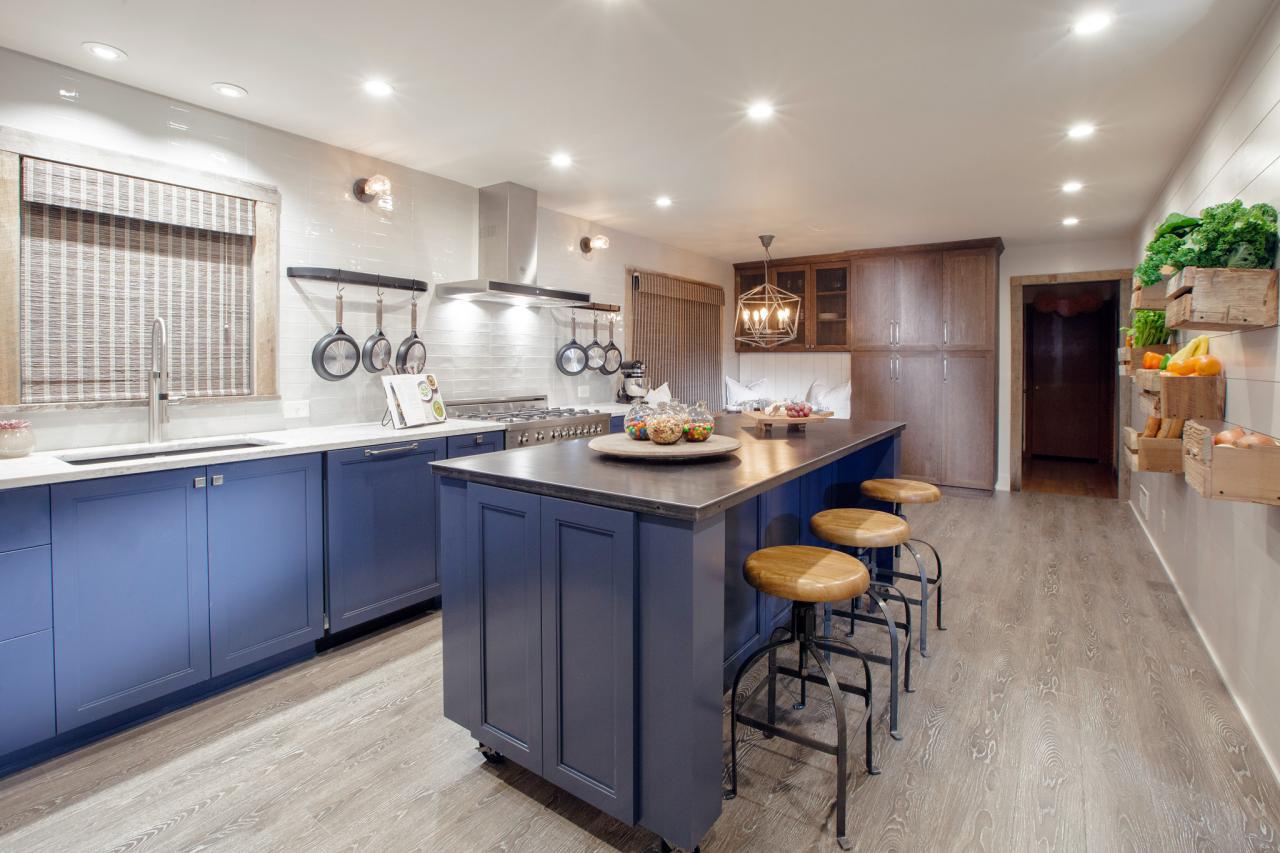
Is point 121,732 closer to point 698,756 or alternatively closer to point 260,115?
point 698,756

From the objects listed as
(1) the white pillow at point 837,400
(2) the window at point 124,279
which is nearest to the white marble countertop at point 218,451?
(2) the window at point 124,279

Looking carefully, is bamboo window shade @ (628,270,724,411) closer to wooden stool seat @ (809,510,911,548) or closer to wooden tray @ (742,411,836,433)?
wooden tray @ (742,411,836,433)

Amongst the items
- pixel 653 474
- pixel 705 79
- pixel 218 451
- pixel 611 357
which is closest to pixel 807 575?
pixel 653 474

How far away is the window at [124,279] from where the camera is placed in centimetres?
245

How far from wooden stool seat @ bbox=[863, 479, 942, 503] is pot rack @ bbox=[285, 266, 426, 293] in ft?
9.00

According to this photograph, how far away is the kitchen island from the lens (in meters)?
1.54

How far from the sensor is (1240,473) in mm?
1826

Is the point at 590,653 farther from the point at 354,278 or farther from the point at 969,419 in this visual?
the point at 969,419

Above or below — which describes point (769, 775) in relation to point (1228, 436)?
below

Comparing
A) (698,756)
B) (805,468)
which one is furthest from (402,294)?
(698,756)

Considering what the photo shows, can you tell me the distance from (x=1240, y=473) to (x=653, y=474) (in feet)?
5.49

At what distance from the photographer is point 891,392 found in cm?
662

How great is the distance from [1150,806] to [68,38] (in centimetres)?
435

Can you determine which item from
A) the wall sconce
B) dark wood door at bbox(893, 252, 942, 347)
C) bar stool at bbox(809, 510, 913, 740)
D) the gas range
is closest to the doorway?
dark wood door at bbox(893, 252, 942, 347)
